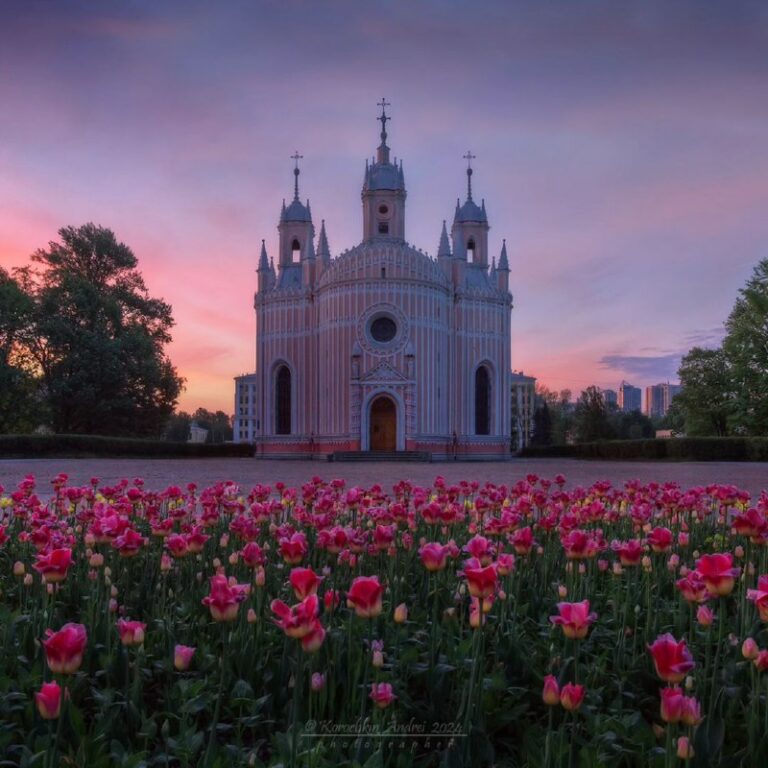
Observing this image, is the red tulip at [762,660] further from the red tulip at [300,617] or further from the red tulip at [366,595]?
the red tulip at [300,617]

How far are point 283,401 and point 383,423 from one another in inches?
260

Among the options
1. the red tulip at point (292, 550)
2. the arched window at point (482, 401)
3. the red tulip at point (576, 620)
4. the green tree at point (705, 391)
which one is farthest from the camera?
the green tree at point (705, 391)

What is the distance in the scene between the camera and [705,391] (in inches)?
1822

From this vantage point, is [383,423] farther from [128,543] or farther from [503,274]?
[128,543]

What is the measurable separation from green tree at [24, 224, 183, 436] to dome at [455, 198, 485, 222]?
1955cm

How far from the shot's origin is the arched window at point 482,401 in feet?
142

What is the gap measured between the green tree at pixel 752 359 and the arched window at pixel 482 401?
13031 millimetres

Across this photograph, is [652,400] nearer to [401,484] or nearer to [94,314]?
[94,314]

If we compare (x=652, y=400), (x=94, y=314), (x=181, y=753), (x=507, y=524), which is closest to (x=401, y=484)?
(x=507, y=524)

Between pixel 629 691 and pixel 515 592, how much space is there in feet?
2.62

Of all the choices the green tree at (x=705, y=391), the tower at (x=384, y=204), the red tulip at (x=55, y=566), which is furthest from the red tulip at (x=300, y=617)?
the green tree at (x=705, y=391)

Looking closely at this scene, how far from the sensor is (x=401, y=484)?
5730 mm

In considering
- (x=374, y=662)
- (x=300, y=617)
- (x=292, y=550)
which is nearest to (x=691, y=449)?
(x=292, y=550)

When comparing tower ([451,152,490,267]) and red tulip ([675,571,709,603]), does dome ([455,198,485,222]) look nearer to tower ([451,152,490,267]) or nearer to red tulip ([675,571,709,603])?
tower ([451,152,490,267])
